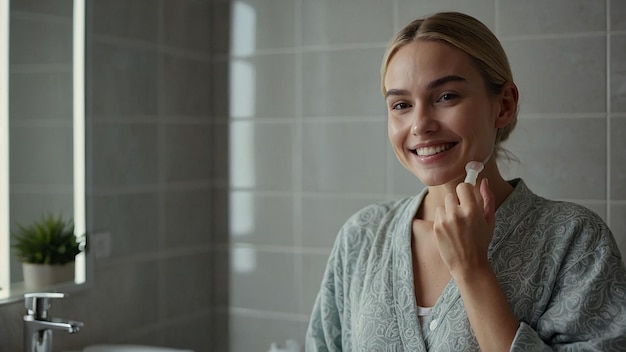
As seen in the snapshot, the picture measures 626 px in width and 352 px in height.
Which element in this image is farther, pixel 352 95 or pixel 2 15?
pixel 352 95

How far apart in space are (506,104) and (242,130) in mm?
1090

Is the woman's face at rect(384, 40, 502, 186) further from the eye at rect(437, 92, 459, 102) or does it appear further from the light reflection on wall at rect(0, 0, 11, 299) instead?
the light reflection on wall at rect(0, 0, 11, 299)

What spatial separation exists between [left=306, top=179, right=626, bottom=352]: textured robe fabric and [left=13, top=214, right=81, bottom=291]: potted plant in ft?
2.29

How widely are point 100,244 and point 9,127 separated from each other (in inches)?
15.7

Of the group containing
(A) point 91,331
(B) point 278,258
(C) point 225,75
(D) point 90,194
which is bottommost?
(A) point 91,331

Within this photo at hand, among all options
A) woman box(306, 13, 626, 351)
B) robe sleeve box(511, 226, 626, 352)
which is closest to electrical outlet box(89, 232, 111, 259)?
woman box(306, 13, 626, 351)

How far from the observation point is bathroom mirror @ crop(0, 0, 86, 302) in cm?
183

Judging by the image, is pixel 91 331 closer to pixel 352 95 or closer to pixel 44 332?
pixel 44 332

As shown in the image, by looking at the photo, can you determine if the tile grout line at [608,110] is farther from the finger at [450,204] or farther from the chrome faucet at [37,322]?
the chrome faucet at [37,322]

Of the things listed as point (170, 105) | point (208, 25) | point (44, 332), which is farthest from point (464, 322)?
point (208, 25)

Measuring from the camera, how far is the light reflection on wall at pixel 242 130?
92.8 inches

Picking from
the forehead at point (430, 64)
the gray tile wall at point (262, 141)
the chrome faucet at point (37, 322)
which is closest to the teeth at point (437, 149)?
the forehead at point (430, 64)

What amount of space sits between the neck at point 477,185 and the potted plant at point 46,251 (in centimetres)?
93

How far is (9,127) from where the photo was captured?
6.00 ft
